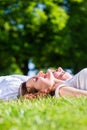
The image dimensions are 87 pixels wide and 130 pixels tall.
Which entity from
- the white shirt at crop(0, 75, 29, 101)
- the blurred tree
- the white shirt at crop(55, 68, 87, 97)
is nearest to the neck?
the white shirt at crop(55, 68, 87, 97)

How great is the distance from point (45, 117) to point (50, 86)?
2.52 meters

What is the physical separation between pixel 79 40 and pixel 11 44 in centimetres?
407

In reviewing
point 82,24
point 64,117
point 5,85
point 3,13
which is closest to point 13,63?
point 3,13

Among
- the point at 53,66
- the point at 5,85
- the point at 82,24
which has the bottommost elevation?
the point at 5,85

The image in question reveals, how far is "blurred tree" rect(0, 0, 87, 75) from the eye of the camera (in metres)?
27.6

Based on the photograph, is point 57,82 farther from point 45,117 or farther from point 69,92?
point 45,117

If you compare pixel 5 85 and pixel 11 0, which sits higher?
pixel 11 0

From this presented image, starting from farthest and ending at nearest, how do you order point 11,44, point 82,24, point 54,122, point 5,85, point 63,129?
1. point 82,24
2. point 11,44
3. point 5,85
4. point 54,122
5. point 63,129

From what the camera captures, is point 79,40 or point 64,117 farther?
point 79,40

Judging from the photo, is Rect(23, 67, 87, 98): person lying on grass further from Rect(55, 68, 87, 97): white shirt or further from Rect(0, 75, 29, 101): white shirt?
Rect(0, 75, 29, 101): white shirt

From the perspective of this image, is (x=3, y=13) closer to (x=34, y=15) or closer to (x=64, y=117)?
(x=34, y=15)

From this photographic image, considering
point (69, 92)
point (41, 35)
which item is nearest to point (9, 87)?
point (69, 92)

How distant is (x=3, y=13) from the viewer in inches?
1091

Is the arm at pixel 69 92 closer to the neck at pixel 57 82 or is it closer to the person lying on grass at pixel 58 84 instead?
the person lying on grass at pixel 58 84
